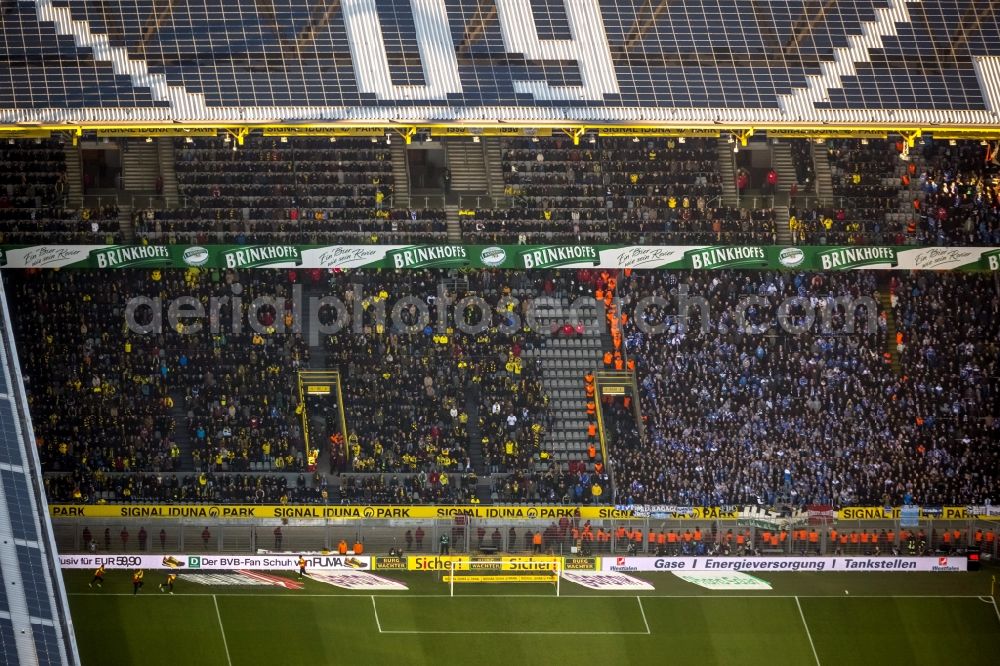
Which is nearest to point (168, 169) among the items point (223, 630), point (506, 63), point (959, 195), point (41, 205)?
point (41, 205)

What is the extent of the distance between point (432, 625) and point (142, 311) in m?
13.8

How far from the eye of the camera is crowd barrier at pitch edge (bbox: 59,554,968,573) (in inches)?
1962

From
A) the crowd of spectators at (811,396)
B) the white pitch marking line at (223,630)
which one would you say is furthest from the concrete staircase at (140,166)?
the crowd of spectators at (811,396)

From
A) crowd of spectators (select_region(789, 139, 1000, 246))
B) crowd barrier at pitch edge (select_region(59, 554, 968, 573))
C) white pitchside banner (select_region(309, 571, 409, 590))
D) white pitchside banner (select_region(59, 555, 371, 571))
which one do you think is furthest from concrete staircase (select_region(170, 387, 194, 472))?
crowd of spectators (select_region(789, 139, 1000, 246))

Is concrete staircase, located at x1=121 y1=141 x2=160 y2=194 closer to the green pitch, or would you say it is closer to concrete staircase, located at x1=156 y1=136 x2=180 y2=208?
concrete staircase, located at x1=156 y1=136 x2=180 y2=208

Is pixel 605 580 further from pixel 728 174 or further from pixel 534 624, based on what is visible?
pixel 728 174

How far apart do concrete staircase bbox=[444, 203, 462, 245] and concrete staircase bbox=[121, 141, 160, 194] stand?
9178mm

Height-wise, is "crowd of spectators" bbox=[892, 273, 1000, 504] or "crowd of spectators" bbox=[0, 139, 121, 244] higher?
"crowd of spectators" bbox=[0, 139, 121, 244]

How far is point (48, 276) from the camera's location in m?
53.6

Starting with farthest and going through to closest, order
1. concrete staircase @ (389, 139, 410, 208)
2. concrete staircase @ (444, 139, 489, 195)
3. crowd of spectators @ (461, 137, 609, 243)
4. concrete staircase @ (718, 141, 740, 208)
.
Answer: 1. concrete staircase @ (718, 141, 740, 208)
2. concrete staircase @ (444, 139, 489, 195)
3. concrete staircase @ (389, 139, 410, 208)
4. crowd of spectators @ (461, 137, 609, 243)

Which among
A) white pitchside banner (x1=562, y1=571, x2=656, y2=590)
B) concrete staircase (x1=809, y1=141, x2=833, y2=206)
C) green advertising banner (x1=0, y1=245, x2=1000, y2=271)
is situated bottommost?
white pitchside banner (x1=562, y1=571, x2=656, y2=590)

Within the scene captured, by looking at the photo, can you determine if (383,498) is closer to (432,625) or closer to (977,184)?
(432,625)

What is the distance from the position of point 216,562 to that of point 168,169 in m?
12.9

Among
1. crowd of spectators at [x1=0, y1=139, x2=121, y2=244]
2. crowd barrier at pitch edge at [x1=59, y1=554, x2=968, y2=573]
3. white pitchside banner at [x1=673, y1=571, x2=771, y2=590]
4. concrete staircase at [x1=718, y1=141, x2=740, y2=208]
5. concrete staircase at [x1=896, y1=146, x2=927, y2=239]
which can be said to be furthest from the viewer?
concrete staircase at [x1=718, y1=141, x2=740, y2=208]
